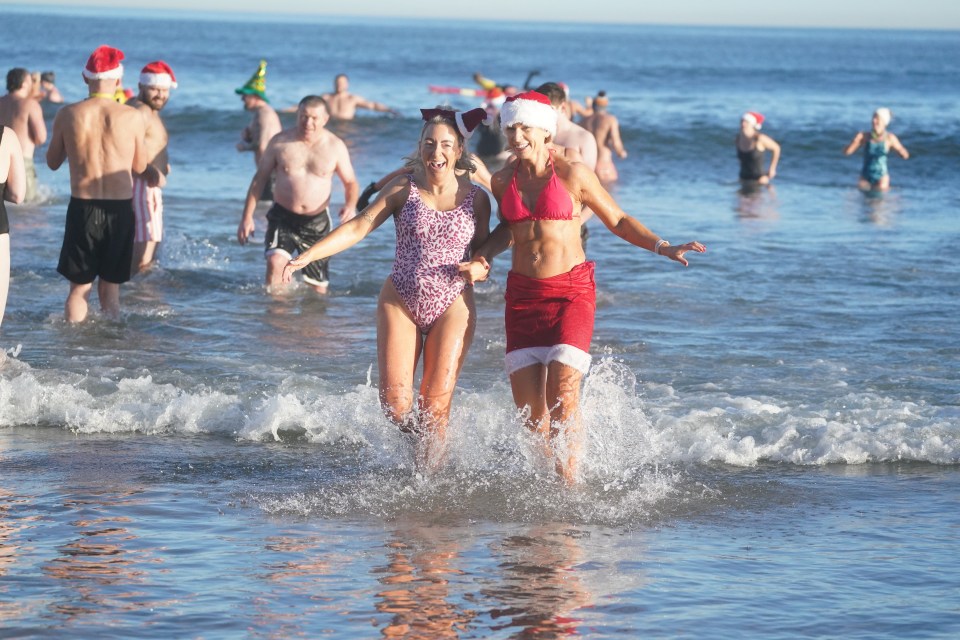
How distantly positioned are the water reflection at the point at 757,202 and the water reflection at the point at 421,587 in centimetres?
1224

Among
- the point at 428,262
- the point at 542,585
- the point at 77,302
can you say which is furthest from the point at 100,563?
the point at 77,302

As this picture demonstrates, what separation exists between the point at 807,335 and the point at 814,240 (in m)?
5.28

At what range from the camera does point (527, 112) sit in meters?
5.41

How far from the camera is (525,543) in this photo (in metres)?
5.16

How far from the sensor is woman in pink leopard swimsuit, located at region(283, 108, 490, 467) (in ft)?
18.0

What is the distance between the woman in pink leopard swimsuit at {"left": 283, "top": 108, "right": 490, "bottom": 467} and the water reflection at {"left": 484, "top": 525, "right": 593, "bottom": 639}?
785 mm

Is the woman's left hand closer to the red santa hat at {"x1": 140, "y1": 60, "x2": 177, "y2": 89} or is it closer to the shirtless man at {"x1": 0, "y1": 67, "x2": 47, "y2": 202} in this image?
the red santa hat at {"x1": 140, "y1": 60, "x2": 177, "y2": 89}

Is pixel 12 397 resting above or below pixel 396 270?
below

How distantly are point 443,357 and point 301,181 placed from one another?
4401 millimetres

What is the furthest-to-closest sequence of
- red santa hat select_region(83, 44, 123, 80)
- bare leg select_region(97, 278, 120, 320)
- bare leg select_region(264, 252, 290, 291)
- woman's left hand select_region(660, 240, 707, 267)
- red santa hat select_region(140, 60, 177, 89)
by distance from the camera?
bare leg select_region(264, 252, 290, 291) → red santa hat select_region(140, 60, 177, 89) → bare leg select_region(97, 278, 120, 320) → red santa hat select_region(83, 44, 123, 80) → woman's left hand select_region(660, 240, 707, 267)

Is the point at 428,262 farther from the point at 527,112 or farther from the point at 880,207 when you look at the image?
the point at 880,207

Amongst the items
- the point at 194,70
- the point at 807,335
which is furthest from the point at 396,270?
the point at 194,70

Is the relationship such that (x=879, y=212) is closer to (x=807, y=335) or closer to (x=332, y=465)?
(x=807, y=335)

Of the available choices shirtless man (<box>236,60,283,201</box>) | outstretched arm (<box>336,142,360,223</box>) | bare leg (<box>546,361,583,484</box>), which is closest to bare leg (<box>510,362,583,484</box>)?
bare leg (<box>546,361,583,484</box>)
